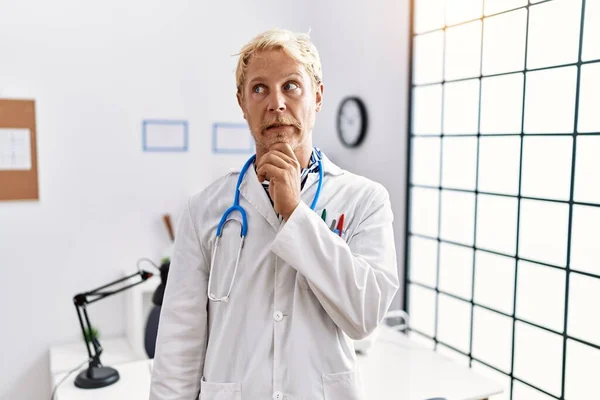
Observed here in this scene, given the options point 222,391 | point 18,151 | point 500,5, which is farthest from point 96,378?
point 500,5

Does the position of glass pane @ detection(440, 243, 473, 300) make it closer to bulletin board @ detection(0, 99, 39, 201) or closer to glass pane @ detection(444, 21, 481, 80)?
glass pane @ detection(444, 21, 481, 80)

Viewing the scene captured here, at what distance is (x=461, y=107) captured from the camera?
2.77 metres

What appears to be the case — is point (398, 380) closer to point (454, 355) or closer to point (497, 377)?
point (497, 377)

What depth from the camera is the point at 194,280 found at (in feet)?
3.80

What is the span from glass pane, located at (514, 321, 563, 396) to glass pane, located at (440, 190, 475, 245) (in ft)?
1.80

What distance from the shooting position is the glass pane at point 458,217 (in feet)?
9.00

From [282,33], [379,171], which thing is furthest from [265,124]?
[379,171]

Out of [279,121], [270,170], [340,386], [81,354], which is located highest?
[279,121]

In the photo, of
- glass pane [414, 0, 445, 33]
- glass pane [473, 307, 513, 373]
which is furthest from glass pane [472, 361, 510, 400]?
glass pane [414, 0, 445, 33]

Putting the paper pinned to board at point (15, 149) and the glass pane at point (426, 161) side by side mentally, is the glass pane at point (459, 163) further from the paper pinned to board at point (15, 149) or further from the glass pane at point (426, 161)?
the paper pinned to board at point (15, 149)

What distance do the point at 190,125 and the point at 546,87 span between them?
178 cm

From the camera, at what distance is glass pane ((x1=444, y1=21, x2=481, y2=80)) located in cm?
265

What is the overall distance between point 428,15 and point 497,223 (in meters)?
1.29

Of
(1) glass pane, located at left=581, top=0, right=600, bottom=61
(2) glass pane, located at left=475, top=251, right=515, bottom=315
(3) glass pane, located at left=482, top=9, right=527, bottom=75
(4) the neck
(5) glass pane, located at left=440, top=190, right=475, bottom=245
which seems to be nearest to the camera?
(4) the neck
